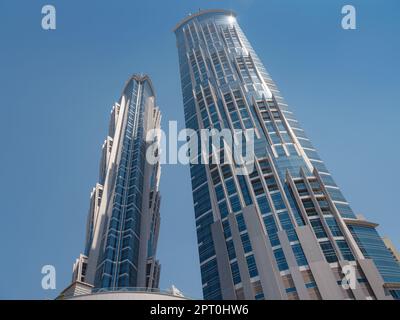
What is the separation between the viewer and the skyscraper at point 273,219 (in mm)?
67438

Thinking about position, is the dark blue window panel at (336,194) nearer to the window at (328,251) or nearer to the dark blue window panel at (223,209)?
the window at (328,251)

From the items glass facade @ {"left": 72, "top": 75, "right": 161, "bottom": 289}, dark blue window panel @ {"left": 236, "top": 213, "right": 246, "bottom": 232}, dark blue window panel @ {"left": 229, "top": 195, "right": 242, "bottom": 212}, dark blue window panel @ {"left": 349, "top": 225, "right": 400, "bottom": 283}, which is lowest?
dark blue window panel @ {"left": 349, "top": 225, "right": 400, "bottom": 283}

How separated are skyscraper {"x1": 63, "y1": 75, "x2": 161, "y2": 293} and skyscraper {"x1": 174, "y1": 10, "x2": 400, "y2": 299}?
20386mm

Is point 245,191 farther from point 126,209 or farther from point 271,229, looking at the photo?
point 126,209

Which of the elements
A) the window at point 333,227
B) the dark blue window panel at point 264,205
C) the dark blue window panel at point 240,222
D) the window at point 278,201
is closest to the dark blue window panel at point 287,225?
the window at point 278,201

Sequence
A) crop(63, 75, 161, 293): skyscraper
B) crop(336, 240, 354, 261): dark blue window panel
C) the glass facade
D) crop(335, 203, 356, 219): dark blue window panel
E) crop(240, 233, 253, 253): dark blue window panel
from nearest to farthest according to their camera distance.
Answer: crop(336, 240, 354, 261): dark blue window panel
crop(240, 233, 253, 253): dark blue window panel
crop(335, 203, 356, 219): dark blue window panel
crop(63, 75, 161, 293): skyscraper
the glass facade

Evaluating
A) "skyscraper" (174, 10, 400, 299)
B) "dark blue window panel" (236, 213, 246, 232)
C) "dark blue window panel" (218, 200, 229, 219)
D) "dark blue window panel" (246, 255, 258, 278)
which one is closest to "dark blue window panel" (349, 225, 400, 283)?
"skyscraper" (174, 10, 400, 299)

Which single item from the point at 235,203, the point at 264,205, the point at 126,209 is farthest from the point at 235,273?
the point at 126,209

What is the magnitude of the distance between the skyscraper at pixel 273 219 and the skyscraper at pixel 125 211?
66.9ft

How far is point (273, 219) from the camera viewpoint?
79625 mm

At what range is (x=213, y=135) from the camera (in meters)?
105

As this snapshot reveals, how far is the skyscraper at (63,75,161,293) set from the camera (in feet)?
311

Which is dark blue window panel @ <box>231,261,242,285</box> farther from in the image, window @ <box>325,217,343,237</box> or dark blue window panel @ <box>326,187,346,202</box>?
dark blue window panel @ <box>326,187,346,202</box>
